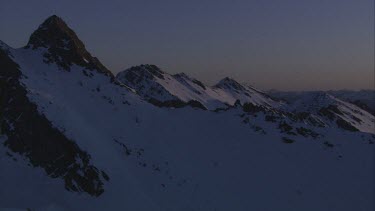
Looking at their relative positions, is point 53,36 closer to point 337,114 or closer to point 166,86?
point 166,86

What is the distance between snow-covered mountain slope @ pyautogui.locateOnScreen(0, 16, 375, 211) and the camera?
1736 inches

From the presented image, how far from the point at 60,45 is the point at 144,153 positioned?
22483 mm

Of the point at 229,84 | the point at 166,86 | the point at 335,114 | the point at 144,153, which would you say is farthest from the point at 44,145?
the point at 229,84

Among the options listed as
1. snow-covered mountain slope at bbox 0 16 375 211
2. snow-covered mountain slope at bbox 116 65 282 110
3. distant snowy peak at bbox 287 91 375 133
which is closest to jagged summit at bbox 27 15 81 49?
snow-covered mountain slope at bbox 0 16 375 211

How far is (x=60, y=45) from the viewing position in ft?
222

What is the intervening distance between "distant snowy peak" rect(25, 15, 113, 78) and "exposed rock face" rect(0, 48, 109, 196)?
52.8 ft

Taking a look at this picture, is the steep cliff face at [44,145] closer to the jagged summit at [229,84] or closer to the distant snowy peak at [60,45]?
the distant snowy peak at [60,45]

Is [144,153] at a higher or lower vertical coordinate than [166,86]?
lower

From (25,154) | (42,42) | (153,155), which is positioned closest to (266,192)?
(153,155)

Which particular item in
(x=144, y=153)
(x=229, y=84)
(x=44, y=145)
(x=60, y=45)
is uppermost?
(x=229, y=84)

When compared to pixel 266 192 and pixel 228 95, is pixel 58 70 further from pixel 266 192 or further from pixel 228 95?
pixel 228 95

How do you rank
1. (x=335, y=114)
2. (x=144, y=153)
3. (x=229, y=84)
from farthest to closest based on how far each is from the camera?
(x=229, y=84)
(x=335, y=114)
(x=144, y=153)

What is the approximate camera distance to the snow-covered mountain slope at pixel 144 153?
145 ft

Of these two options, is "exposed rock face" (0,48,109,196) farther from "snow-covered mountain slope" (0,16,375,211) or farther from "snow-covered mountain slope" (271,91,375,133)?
"snow-covered mountain slope" (271,91,375,133)
